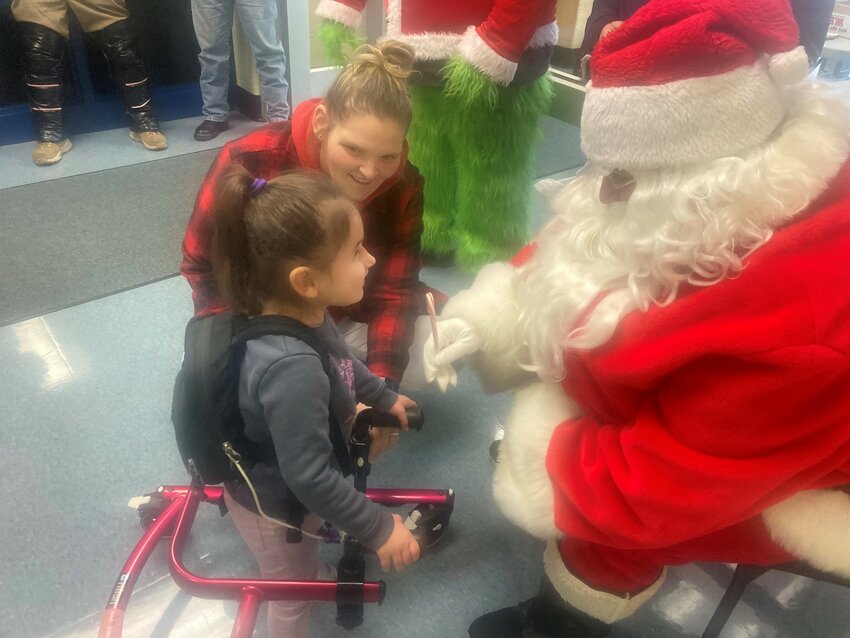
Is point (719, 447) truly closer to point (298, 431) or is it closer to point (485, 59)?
point (298, 431)

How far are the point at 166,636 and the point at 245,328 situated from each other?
0.70 meters

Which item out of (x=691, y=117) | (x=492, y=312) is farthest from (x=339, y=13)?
(x=691, y=117)

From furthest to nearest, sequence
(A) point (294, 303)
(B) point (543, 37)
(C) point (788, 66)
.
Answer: (B) point (543, 37) < (A) point (294, 303) < (C) point (788, 66)

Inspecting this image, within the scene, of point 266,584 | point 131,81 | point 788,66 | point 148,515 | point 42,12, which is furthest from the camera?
point 131,81

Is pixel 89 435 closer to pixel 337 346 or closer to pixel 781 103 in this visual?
pixel 337 346

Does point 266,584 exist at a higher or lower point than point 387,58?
lower

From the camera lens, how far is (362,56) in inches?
42.8

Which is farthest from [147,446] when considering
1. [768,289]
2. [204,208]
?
[768,289]

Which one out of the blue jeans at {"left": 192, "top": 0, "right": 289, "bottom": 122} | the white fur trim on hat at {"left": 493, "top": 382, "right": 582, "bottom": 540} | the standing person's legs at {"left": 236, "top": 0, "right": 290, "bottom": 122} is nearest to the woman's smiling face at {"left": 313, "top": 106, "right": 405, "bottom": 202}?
the white fur trim on hat at {"left": 493, "top": 382, "right": 582, "bottom": 540}

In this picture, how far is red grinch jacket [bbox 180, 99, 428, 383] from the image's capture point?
1.16 meters

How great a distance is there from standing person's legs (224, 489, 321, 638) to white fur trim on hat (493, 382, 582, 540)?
331mm

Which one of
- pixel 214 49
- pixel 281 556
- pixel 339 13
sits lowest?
pixel 281 556

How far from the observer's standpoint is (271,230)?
77 centimetres

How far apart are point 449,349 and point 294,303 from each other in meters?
0.33
